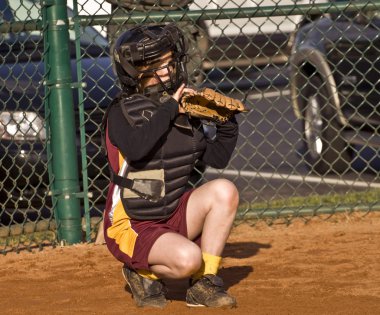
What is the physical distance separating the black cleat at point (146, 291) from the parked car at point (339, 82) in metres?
3.12

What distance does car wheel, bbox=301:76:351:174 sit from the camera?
9.95 m

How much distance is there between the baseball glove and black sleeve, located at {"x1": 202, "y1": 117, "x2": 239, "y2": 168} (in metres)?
0.14

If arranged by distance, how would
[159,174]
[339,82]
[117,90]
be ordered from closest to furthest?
[159,174], [117,90], [339,82]

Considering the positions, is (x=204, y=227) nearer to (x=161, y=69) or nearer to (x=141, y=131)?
(x=141, y=131)

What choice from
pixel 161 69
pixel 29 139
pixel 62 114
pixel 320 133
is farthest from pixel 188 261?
pixel 320 133

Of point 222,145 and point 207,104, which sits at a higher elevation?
point 207,104

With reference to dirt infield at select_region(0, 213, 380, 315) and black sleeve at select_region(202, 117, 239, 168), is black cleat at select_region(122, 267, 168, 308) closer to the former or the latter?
dirt infield at select_region(0, 213, 380, 315)

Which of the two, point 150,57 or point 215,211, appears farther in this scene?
point 215,211

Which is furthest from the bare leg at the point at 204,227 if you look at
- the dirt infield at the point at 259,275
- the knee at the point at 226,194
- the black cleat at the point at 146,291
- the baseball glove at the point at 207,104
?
the baseball glove at the point at 207,104

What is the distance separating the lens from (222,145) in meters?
5.86

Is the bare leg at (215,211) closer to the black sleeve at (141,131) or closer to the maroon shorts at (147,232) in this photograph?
the maroon shorts at (147,232)

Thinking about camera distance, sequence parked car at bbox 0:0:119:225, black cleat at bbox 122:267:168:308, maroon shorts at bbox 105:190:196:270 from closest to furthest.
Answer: maroon shorts at bbox 105:190:196:270
black cleat at bbox 122:267:168:308
parked car at bbox 0:0:119:225

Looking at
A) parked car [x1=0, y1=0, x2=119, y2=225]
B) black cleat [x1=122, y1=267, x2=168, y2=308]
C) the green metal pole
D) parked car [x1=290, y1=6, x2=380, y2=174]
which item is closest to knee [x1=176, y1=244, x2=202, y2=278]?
black cleat [x1=122, y1=267, x2=168, y2=308]

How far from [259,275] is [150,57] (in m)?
1.56
